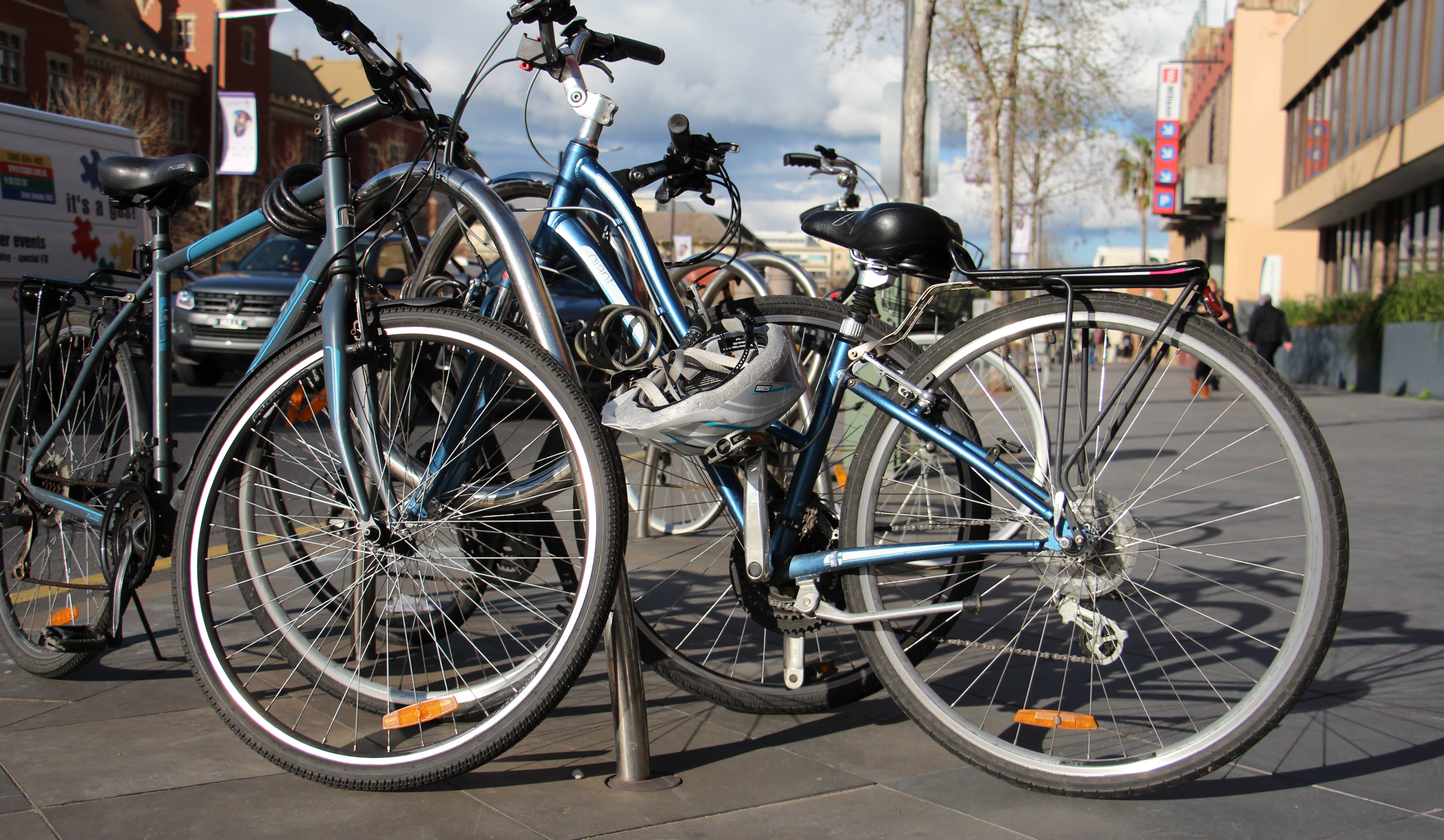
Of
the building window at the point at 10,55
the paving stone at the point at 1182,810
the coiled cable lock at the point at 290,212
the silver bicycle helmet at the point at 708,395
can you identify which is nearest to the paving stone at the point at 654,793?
the paving stone at the point at 1182,810

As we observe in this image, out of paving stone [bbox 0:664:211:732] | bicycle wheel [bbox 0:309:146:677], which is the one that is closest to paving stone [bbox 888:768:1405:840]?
paving stone [bbox 0:664:211:732]

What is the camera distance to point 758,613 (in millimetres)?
2656

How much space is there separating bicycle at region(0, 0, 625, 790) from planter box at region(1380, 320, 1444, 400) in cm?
1766

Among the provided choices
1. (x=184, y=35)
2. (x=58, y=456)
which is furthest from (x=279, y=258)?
(x=184, y=35)

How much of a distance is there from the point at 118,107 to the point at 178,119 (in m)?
13.0

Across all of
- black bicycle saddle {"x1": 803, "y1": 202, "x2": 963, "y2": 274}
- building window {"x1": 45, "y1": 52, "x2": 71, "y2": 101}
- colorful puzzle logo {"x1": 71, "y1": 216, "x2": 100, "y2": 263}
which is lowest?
black bicycle saddle {"x1": 803, "y1": 202, "x2": 963, "y2": 274}

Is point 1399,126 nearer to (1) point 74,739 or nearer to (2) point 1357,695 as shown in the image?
(2) point 1357,695

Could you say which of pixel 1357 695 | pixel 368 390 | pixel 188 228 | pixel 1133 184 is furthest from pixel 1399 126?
pixel 1133 184

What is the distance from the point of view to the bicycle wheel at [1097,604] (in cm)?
213

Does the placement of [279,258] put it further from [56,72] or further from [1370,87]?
[56,72]

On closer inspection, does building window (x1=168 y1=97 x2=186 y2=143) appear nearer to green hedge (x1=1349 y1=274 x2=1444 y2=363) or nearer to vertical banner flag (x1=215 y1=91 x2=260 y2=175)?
vertical banner flag (x1=215 y1=91 x2=260 y2=175)

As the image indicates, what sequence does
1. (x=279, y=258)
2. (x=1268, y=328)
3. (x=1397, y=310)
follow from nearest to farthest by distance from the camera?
(x=279, y=258), (x=1397, y=310), (x=1268, y=328)

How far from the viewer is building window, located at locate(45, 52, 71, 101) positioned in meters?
39.7

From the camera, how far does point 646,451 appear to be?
3.59 metres
